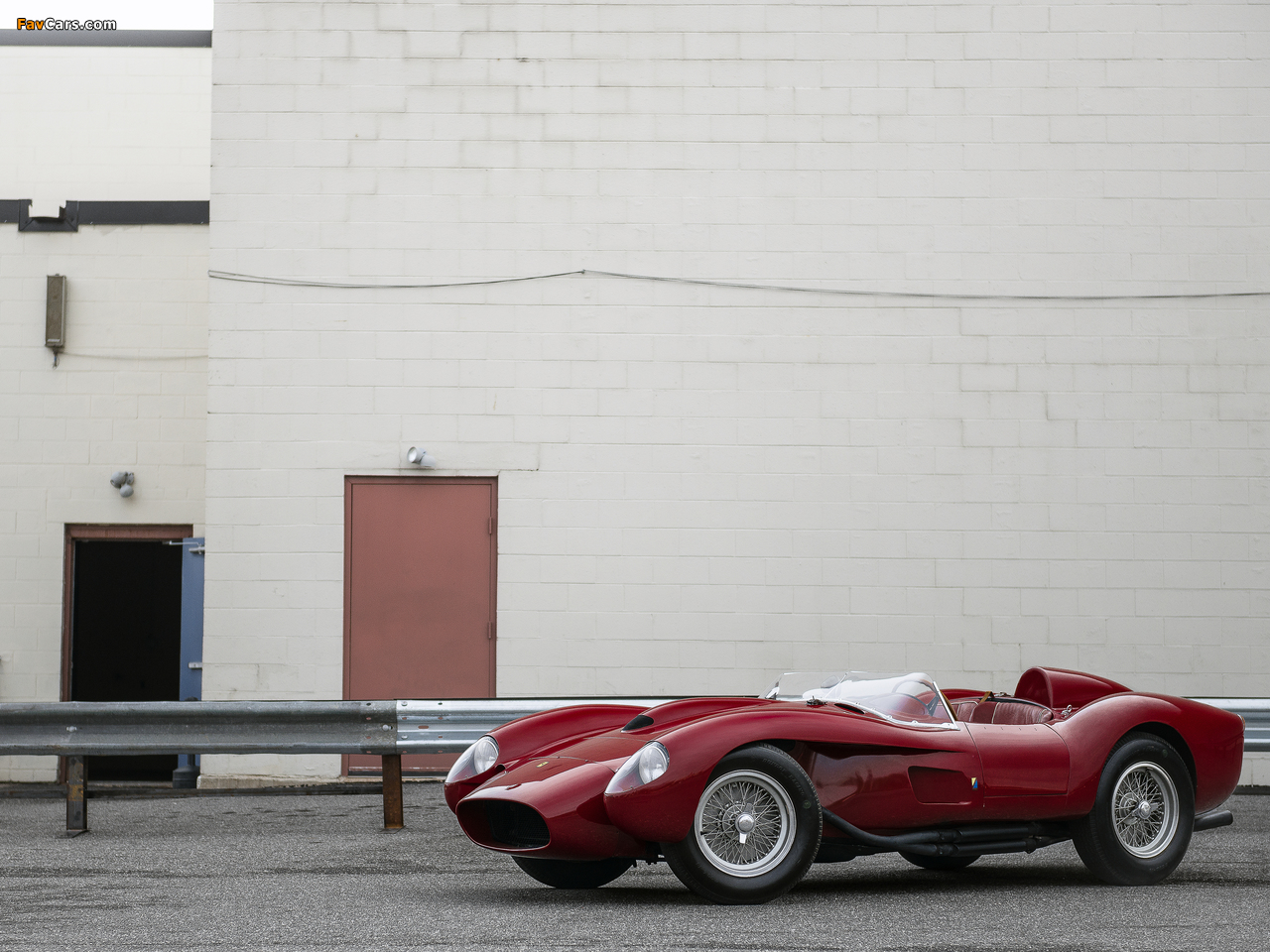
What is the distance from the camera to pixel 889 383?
36.6 ft

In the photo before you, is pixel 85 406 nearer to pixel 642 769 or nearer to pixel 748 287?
pixel 748 287

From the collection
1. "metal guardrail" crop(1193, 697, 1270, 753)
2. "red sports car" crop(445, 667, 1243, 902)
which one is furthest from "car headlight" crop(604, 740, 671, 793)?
"metal guardrail" crop(1193, 697, 1270, 753)

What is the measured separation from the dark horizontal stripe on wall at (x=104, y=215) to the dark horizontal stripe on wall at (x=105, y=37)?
5.55 ft

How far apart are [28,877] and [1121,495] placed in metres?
8.36

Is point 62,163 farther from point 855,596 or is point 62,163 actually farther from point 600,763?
point 600,763

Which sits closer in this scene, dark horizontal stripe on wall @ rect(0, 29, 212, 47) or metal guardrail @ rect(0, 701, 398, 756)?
metal guardrail @ rect(0, 701, 398, 756)

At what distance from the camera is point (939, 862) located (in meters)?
6.29

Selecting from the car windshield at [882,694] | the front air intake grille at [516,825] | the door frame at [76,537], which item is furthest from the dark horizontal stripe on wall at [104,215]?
the front air intake grille at [516,825]

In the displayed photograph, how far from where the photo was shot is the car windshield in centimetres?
577

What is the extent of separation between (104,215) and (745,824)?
995 cm

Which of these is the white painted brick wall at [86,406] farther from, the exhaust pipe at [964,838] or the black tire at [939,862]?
the exhaust pipe at [964,838]

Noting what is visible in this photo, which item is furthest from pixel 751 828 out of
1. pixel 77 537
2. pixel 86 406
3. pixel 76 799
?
pixel 86 406

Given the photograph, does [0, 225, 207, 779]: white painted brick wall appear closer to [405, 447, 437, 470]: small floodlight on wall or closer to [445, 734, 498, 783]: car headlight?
[405, 447, 437, 470]: small floodlight on wall

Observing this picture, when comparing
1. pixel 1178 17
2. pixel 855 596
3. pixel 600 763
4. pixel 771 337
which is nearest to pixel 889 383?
pixel 771 337
